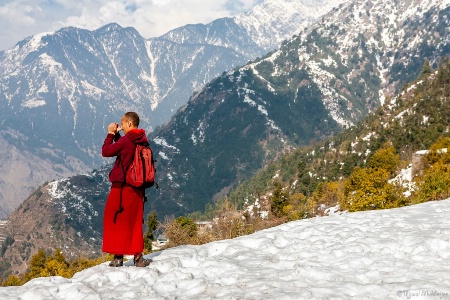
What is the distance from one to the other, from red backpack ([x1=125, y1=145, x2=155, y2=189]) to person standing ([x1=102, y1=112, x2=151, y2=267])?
105 mm

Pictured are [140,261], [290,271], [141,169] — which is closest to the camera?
[290,271]

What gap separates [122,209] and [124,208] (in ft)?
0.18

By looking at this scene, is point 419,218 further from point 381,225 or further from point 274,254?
point 274,254

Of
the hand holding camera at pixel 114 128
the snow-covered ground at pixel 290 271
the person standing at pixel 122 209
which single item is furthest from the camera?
the hand holding camera at pixel 114 128

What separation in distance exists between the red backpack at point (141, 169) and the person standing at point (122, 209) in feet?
0.34

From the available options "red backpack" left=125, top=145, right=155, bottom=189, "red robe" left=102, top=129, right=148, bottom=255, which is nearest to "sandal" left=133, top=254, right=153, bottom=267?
"red robe" left=102, top=129, right=148, bottom=255

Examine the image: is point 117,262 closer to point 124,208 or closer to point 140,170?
point 124,208

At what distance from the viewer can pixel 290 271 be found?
8.90m

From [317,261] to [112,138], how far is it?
551 cm

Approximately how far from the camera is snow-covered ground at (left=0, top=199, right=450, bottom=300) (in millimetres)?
7742

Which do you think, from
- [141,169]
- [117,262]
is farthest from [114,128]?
[117,262]

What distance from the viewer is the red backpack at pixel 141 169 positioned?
366 inches

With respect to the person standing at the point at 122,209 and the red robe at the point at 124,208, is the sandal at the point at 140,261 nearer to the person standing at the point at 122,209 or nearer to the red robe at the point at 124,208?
the person standing at the point at 122,209

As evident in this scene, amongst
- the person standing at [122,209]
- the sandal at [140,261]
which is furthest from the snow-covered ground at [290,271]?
the person standing at [122,209]
